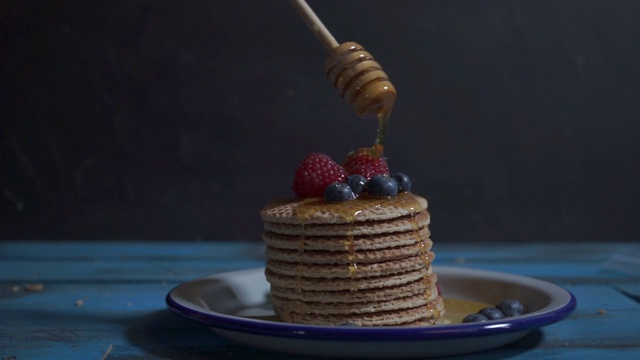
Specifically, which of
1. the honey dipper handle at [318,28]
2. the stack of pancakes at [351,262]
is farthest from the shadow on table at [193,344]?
the honey dipper handle at [318,28]

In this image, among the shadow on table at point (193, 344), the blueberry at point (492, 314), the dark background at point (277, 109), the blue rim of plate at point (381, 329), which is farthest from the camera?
the dark background at point (277, 109)

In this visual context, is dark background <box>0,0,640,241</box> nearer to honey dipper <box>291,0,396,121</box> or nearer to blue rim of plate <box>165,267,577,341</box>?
honey dipper <box>291,0,396,121</box>

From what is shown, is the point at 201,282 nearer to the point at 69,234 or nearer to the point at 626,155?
the point at 69,234

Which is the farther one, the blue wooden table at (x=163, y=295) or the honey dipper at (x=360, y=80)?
the honey dipper at (x=360, y=80)

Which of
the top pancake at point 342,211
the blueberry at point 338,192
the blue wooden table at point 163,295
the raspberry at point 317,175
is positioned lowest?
the blue wooden table at point 163,295

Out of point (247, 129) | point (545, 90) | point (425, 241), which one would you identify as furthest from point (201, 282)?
point (545, 90)

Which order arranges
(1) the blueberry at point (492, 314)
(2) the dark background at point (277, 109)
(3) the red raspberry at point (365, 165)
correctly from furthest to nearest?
(2) the dark background at point (277, 109), (3) the red raspberry at point (365, 165), (1) the blueberry at point (492, 314)

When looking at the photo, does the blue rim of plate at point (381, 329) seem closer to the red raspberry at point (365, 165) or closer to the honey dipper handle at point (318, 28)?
the red raspberry at point (365, 165)

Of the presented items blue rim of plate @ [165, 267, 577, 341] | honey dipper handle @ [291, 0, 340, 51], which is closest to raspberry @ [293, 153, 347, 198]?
honey dipper handle @ [291, 0, 340, 51]
